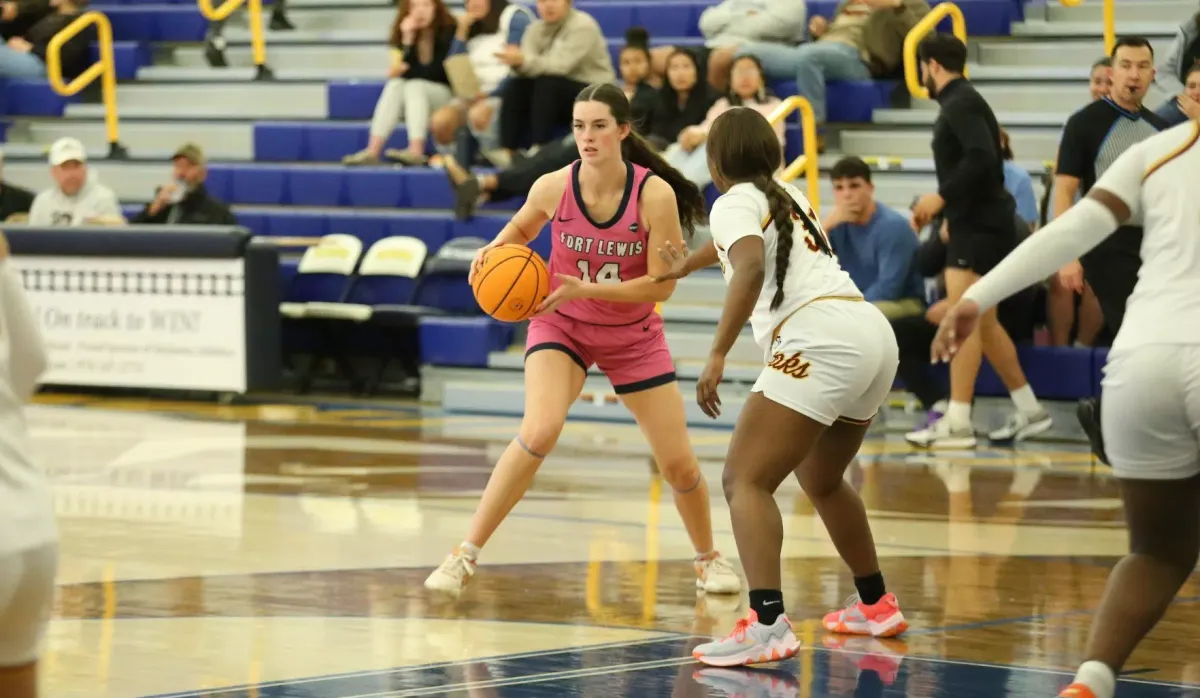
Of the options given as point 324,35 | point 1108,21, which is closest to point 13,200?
point 324,35

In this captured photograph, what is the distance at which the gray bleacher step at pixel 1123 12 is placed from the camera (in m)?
14.0

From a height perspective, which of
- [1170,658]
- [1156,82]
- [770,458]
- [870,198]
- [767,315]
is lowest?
[1170,658]

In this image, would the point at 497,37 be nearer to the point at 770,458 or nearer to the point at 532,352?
the point at 532,352

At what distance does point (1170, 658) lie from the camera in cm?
550

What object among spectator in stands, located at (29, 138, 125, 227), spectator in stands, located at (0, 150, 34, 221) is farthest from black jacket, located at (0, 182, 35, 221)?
spectator in stands, located at (29, 138, 125, 227)

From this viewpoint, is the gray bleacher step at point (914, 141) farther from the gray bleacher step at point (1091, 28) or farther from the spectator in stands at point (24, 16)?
the spectator in stands at point (24, 16)

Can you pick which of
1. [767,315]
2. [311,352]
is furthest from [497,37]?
[767,315]

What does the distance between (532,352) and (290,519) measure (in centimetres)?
202

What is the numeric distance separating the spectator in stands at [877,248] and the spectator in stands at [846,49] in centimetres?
255

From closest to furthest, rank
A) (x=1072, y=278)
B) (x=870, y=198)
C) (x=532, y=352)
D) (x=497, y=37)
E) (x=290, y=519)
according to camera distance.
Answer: (x=532, y=352)
(x=290, y=519)
(x=1072, y=278)
(x=870, y=198)
(x=497, y=37)

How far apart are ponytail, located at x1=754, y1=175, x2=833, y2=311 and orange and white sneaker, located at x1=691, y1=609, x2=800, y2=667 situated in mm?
918

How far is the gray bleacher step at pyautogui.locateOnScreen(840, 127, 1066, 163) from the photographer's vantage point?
13086 mm

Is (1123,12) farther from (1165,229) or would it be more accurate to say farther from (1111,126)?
(1165,229)

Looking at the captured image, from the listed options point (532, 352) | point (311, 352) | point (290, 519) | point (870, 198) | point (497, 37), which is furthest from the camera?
point (497, 37)
